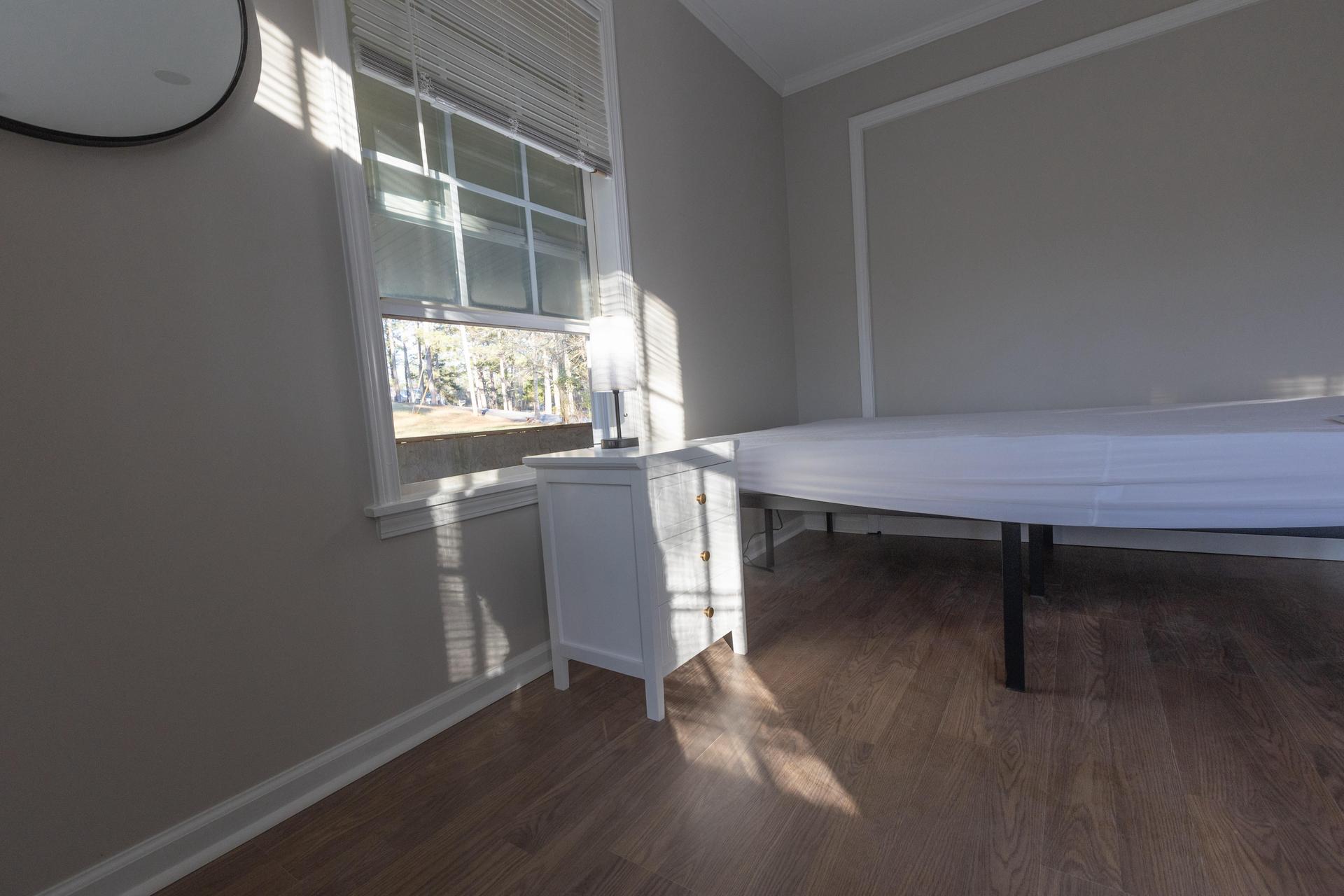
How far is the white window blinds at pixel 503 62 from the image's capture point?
1.55m

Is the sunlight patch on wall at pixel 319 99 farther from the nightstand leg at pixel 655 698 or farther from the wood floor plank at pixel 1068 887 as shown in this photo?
the wood floor plank at pixel 1068 887

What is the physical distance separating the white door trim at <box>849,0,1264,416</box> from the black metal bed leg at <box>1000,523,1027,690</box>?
78.1 inches

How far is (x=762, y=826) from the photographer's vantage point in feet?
3.76

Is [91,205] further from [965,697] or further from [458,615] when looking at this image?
[965,697]

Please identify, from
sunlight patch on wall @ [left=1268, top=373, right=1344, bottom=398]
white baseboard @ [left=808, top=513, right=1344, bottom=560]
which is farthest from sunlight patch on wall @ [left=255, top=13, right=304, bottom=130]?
sunlight patch on wall @ [left=1268, top=373, right=1344, bottom=398]

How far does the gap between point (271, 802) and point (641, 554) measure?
958mm

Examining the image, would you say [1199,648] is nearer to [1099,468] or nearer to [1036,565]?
[1036,565]

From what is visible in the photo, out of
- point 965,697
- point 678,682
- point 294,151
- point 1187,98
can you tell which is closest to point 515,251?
point 294,151

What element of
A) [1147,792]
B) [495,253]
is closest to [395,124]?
[495,253]

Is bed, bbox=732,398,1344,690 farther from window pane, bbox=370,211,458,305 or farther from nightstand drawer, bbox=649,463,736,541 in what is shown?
window pane, bbox=370,211,458,305

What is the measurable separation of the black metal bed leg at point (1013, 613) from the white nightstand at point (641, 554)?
0.74 meters

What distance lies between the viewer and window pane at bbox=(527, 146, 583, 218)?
205 cm

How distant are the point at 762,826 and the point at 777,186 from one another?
3377mm

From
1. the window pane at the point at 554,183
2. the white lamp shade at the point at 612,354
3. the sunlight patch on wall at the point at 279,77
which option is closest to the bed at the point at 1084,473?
the white lamp shade at the point at 612,354
